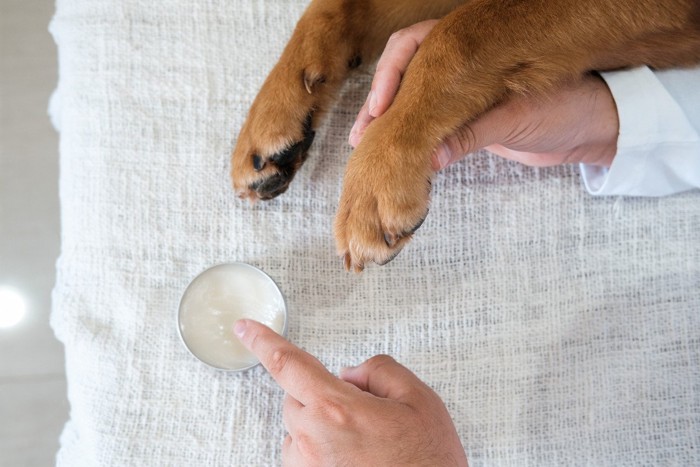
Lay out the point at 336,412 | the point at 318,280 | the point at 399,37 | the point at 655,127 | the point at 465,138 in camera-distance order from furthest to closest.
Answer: the point at 318,280, the point at 655,127, the point at 399,37, the point at 465,138, the point at 336,412

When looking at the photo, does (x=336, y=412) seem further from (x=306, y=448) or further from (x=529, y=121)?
(x=529, y=121)

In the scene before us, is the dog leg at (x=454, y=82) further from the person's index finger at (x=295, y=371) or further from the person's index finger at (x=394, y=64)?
the person's index finger at (x=295, y=371)

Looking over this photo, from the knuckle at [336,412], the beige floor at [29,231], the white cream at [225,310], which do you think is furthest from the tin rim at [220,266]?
the beige floor at [29,231]

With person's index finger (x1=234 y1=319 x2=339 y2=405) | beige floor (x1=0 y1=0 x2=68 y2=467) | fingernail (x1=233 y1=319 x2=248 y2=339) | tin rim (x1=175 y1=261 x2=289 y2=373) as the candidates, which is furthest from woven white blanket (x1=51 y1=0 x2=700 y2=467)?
beige floor (x1=0 y1=0 x2=68 y2=467)

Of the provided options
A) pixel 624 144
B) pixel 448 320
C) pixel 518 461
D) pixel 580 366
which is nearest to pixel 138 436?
pixel 448 320

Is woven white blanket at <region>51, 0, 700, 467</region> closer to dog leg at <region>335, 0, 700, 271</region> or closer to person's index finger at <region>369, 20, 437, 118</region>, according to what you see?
person's index finger at <region>369, 20, 437, 118</region>

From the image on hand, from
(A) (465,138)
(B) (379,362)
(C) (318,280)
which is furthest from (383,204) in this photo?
(C) (318,280)

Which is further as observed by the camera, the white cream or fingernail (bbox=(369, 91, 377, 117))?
the white cream
